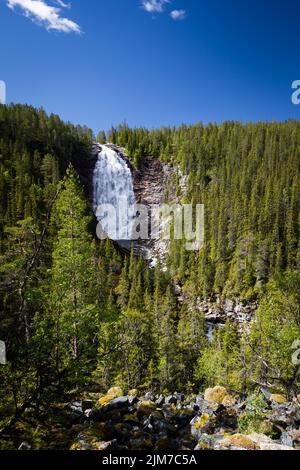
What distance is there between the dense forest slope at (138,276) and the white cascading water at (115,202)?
630cm

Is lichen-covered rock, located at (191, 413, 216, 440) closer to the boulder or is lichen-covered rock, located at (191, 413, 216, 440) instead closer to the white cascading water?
the boulder

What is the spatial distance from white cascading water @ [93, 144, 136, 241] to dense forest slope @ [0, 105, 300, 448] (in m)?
6.30

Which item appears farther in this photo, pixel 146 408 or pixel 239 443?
pixel 146 408

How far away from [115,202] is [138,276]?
115 feet

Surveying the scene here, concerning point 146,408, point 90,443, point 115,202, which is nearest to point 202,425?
point 146,408

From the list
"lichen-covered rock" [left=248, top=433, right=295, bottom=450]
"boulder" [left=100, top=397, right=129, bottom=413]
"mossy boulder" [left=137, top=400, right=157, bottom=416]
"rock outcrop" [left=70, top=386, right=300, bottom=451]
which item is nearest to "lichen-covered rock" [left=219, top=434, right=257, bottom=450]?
"rock outcrop" [left=70, top=386, right=300, bottom=451]

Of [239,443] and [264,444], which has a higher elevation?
[264,444]

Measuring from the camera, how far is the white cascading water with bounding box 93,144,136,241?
101 meters

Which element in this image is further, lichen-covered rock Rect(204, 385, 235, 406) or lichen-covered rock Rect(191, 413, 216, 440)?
lichen-covered rock Rect(204, 385, 235, 406)

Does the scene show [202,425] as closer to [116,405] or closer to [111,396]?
[116,405]

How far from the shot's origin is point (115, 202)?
102 meters

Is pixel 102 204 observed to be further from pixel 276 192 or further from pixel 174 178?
pixel 276 192
